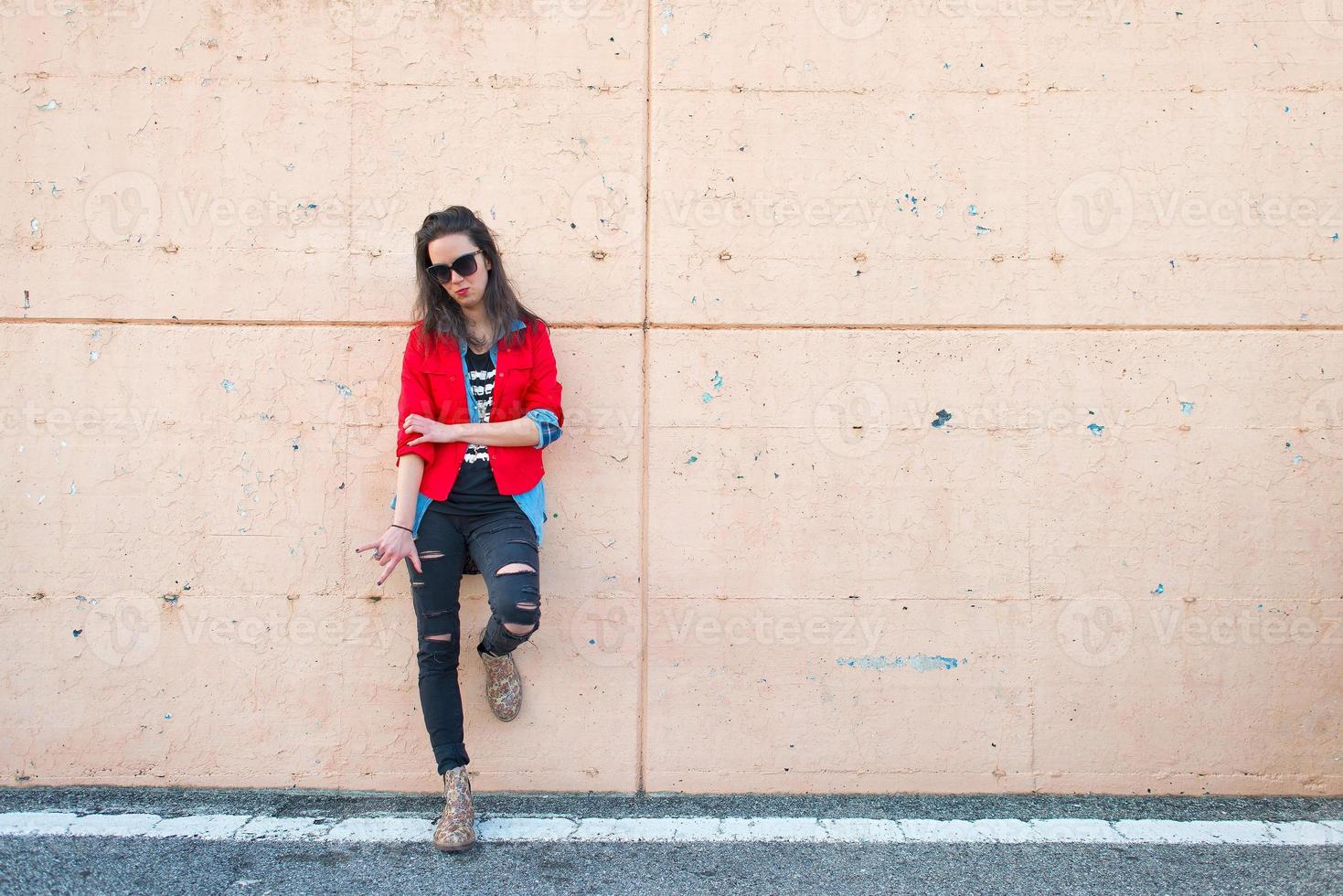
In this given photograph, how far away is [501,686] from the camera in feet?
11.0

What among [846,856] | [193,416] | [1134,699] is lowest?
[846,856]

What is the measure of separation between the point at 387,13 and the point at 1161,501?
3274 mm

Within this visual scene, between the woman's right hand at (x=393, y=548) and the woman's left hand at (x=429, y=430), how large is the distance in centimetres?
29

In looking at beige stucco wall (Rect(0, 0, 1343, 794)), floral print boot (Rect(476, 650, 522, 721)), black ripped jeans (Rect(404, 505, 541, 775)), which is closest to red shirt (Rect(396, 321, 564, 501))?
black ripped jeans (Rect(404, 505, 541, 775))

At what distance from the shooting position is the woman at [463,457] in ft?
10.0

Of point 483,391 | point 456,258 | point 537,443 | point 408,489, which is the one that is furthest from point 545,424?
point 456,258

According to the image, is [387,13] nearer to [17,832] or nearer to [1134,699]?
[17,832]

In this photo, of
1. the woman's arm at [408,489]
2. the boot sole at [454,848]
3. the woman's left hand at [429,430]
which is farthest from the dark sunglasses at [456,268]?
the boot sole at [454,848]

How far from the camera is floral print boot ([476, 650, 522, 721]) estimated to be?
3359mm

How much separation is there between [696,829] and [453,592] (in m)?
1.11

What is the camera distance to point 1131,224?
3.49 metres

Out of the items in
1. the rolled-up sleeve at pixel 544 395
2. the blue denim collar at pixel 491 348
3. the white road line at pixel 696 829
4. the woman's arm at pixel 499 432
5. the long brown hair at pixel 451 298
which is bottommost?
the white road line at pixel 696 829

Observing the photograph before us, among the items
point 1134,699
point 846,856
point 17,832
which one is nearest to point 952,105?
point 1134,699

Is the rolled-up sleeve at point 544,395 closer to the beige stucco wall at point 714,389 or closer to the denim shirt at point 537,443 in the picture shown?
the denim shirt at point 537,443
